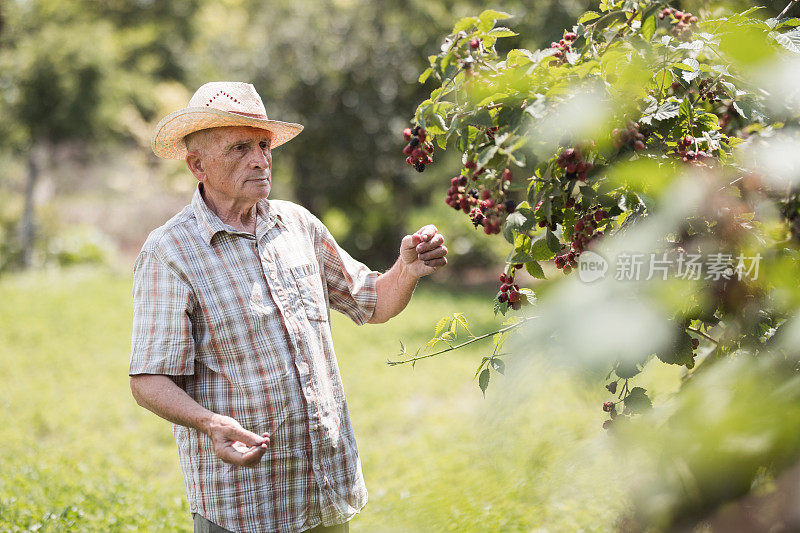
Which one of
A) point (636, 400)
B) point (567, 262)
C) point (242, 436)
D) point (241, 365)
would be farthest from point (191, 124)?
point (636, 400)

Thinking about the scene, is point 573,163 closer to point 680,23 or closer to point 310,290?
point 680,23

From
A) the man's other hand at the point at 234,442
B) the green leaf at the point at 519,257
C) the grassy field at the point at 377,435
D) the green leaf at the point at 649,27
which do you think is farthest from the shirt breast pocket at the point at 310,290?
the green leaf at the point at 649,27

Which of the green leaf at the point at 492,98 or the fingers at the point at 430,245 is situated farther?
the fingers at the point at 430,245

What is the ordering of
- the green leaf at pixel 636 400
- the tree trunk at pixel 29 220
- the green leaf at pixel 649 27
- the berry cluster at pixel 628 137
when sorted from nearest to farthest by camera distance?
1. the berry cluster at pixel 628 137
2. the green leaf at pixel 649 27
3. the green leaf at pixel 636 400
4. the tree trunk at pixel 29 220

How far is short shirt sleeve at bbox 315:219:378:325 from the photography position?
2.59 m

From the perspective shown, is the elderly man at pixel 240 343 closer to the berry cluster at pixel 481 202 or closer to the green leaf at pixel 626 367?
the berry cluster at pixel 481 202

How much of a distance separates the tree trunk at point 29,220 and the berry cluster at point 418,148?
15.7 m

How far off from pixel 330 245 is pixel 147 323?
0.74m

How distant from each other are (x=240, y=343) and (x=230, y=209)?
458mm

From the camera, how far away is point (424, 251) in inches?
93.1

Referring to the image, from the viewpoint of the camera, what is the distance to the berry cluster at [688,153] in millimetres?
1453

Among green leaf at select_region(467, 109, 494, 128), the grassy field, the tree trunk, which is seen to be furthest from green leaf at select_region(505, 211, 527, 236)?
the tree trunk

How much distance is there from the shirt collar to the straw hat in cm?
20

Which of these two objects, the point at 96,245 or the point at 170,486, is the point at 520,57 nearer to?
the point at 170,486
